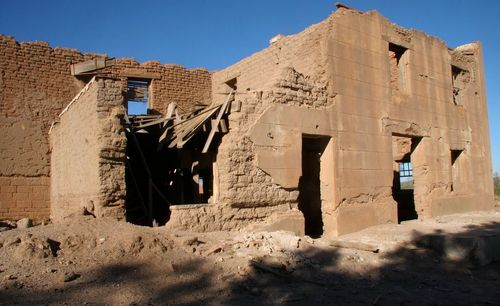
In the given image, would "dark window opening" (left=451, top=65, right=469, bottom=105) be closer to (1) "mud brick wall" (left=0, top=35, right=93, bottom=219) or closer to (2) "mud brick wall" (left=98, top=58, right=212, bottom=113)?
(2) "mud brick wall" (left=98, top=58, right=212, bottom=113)

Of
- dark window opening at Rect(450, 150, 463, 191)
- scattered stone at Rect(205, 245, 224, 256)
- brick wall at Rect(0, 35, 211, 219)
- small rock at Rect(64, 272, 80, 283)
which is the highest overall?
brick wall at Rect(0, 35, 211, 219)

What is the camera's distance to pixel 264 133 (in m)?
8.17

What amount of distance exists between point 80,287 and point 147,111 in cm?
907

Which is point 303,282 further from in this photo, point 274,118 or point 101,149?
point 101,149

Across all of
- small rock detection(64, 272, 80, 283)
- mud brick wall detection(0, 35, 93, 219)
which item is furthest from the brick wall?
small rock detection(64, 272, 80, 283)

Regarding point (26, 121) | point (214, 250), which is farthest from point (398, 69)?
point (26, 121)

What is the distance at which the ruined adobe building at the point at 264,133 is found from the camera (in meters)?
7.95

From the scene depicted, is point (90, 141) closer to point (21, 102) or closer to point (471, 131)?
point (21, 102)

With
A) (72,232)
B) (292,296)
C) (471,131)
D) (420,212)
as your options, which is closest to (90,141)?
(72,232)

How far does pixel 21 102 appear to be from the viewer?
12359 mm

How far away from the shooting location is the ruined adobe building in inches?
313

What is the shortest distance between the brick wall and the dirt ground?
6039 millimetres

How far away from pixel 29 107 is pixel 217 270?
9230 millimetres

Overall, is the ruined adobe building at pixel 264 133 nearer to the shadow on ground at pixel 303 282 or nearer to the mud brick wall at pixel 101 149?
the mud brick wall at pixel 101 149
